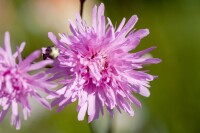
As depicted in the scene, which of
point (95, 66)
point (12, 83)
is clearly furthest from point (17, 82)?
point (95, 66)

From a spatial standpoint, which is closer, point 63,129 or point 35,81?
point 35,81

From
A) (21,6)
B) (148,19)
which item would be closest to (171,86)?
(148,19)

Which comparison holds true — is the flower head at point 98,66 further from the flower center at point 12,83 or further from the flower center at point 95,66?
the flower center at point 12,83

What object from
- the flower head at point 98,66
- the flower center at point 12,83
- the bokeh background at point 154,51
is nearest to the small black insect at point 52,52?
the flower head at point 98,66

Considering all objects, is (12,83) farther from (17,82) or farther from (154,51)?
(154,51)

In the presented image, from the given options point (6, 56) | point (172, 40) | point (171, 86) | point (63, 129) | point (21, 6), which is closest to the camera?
point (6, 56)

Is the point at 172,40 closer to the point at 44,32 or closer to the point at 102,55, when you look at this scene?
the point at 44,32

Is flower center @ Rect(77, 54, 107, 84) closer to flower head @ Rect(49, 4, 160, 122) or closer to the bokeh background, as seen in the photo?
flower head @ Rect(49, 4, 160, 122)
